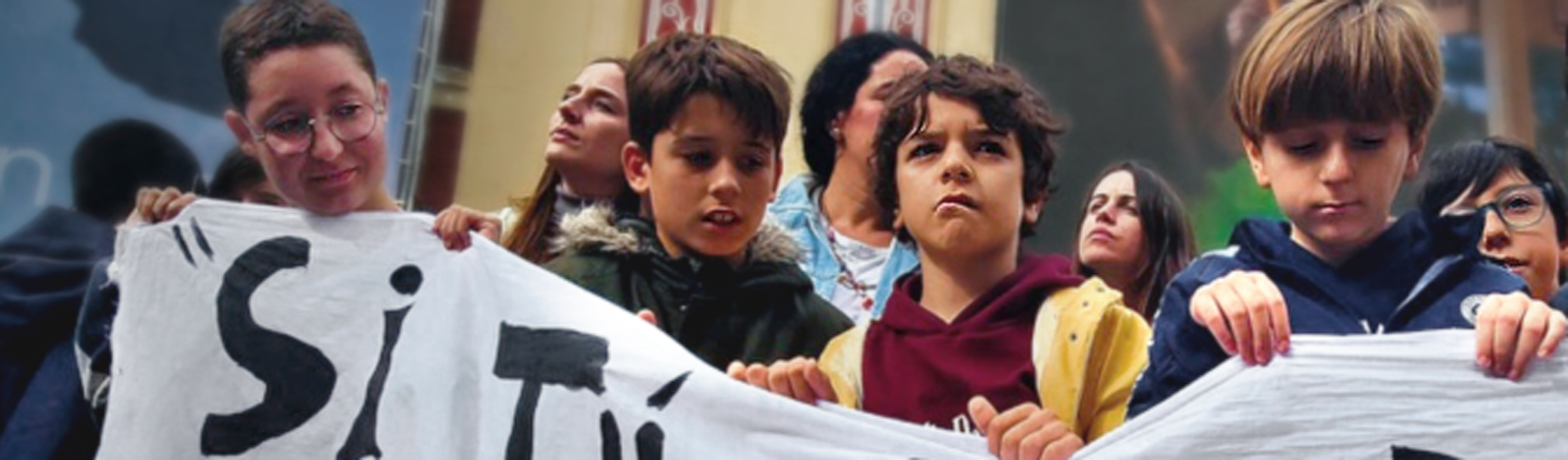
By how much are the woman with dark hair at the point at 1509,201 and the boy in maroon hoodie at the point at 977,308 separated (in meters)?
0.71

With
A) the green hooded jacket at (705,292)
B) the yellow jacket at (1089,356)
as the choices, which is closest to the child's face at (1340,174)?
the yellow jacket at (1089,356)

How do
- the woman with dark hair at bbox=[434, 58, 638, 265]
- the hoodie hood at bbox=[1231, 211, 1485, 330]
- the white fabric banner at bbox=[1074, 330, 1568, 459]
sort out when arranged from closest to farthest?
the white fabric banner at bbox=[1074, 330, 1568, 459] < the hoodie hood at bbox=[1231, 211, 1485, 330] < the woman with dark hair at bbox=[434, 58, 638, 265]

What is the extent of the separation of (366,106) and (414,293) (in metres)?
0.23

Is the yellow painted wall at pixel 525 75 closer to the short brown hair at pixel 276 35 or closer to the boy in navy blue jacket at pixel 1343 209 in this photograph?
the short brown hair at pixel 276 35

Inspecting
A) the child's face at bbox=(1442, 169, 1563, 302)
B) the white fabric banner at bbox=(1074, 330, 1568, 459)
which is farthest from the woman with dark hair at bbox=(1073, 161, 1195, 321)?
the white fabric banner at bbox=(1074, 330, 1568, 459)

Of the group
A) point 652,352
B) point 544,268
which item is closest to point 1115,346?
point 652,352

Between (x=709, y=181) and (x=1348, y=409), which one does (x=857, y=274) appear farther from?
(x=1348, y=409)

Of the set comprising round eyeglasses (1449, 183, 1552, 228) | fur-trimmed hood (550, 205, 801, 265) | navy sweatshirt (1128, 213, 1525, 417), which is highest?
round eyeglasses (1449, 183, 1552, 228)

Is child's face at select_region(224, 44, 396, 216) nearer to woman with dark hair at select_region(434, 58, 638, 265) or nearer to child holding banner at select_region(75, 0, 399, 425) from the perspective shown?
child holding banner at select_region(75, 0, 399, 425)

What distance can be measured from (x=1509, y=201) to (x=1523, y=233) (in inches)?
2.8

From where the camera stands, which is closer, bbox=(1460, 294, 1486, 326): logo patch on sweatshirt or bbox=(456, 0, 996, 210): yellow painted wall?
bbox=(1460, 294, 1486, 326): logo patch on sweatshirt

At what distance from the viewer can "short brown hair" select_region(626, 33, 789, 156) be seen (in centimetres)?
194

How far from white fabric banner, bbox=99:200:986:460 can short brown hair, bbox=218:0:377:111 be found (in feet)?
0.51

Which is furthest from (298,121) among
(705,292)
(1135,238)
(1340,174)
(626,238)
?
(1135,238)
